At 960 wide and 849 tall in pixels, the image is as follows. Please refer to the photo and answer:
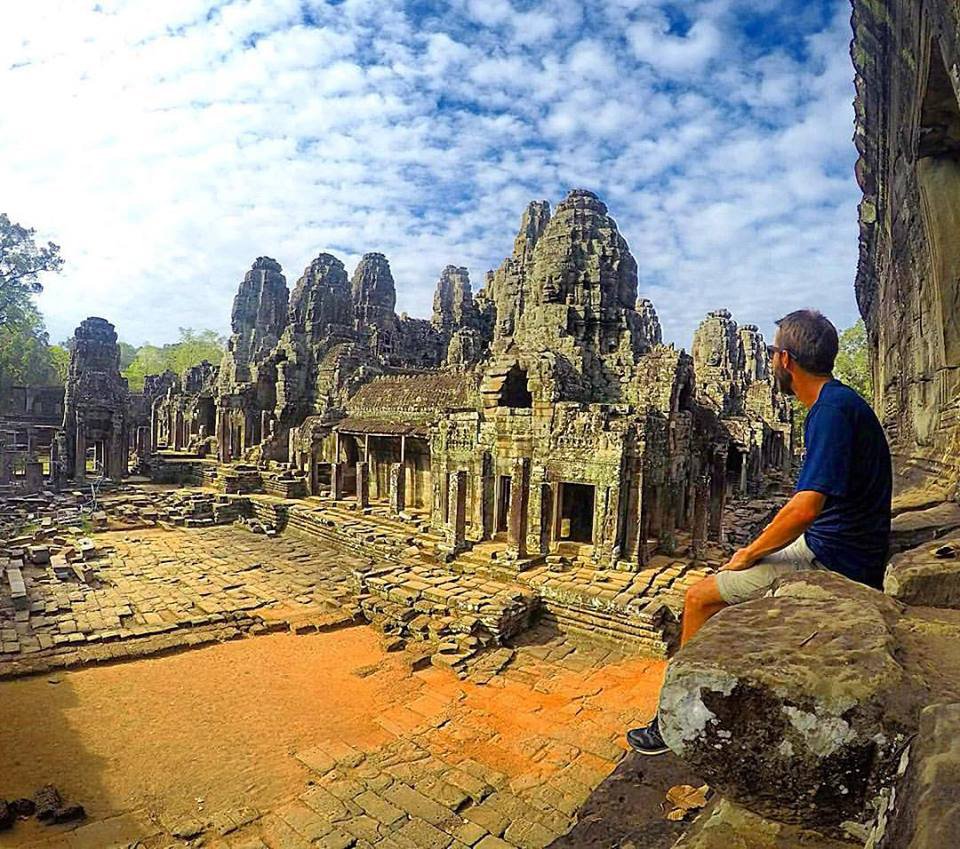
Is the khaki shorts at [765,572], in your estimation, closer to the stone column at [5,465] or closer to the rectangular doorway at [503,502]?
the rectangular doorway at [503,502]

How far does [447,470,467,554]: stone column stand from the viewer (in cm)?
1500

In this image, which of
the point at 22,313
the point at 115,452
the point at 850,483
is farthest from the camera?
the point at 22,313

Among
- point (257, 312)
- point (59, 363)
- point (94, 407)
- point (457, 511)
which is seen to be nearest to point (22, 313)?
point (59, 363)

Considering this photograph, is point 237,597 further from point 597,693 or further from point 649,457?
point 649,457

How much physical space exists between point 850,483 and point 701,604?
1014 millimetres

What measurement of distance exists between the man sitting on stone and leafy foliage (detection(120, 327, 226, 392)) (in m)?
72.4

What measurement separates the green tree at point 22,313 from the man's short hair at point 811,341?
48621 mm

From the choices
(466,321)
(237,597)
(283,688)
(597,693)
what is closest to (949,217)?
(597,693)

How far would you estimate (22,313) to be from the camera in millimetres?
46938

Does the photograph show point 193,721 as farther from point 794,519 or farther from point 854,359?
point 854,359

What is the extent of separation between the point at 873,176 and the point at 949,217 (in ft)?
20.2

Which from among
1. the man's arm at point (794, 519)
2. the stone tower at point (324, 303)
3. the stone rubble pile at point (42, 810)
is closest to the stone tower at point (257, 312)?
the stone tower at point (324, 303)

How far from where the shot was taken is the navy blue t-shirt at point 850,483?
2797 millimetres

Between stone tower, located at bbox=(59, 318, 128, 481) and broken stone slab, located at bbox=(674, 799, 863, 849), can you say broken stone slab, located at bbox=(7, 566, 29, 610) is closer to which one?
broken stone slab, located at bbox=(674, 799, 863, 849)
